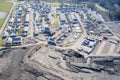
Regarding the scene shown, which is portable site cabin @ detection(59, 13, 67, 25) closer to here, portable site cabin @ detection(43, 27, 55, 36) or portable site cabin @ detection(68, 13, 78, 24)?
portable site cabin @ detection(68, 13, 78, 24)

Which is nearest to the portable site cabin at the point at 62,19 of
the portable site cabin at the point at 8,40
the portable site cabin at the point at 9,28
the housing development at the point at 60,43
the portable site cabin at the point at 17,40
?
the housing development at the point at 60,43

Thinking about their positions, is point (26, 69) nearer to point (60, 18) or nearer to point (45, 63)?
point (45, 63)

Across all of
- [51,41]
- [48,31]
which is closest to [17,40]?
[51,41]

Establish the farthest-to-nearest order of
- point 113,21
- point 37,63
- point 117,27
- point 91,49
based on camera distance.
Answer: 1. point 113,21
2. point 117,27
3. point 91,49
4. point 37,63

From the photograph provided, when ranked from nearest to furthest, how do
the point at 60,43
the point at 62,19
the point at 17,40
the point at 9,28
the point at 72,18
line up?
the point at 60,43 → the point at 17,40 → the point at 9,28 → the point at 62,19 → the point at 72,18

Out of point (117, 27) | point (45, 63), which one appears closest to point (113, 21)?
point (117, 27)

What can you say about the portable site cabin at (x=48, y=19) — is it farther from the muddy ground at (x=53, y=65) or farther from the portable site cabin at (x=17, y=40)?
the muddy ground at (x=53, y=65)

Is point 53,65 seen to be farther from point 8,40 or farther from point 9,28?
point 9,28

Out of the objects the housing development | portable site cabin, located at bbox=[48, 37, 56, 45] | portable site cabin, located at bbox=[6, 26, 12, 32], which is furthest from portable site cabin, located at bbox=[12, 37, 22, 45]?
portable site cabin, located at bbox=[48, 37, 56, 45]
